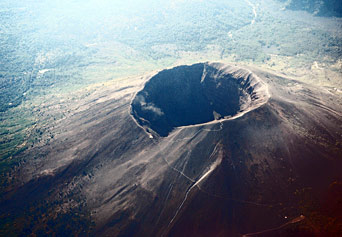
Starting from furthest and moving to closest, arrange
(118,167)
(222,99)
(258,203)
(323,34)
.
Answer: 1. (323,34)
2. (222,99)
3. (118,167)
4. (258,203)

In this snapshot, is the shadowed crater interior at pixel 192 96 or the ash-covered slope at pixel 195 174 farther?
the shadowed crater interior at pixel 192 96

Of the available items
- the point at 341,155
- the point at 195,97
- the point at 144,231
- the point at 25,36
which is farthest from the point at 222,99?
the point at 25,36

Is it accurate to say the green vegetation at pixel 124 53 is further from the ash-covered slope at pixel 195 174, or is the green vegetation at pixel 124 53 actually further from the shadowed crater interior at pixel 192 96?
the shadowed crater interior at pixel 192 96

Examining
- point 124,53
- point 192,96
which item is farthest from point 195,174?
point 124,53

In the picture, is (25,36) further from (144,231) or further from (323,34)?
(323,34)

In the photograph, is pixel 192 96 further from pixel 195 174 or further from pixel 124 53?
pixel 124 53

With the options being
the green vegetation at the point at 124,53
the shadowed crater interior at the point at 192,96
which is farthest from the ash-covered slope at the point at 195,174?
the green vegetation at the point at 124,53
